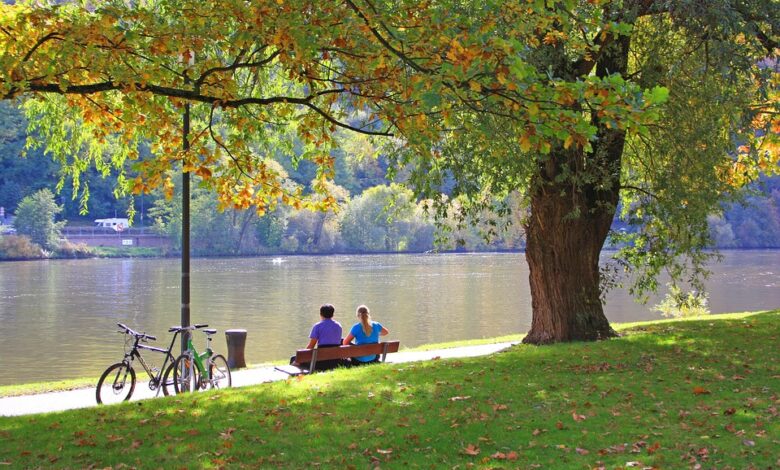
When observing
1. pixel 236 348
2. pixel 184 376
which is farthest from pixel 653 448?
pixel 236 348

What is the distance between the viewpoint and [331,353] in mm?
11414

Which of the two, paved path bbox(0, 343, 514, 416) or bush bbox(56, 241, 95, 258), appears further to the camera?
bush bbox(56, 241, 95, 258)

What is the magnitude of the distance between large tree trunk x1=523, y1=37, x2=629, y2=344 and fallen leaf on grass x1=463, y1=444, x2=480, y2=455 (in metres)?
6.75

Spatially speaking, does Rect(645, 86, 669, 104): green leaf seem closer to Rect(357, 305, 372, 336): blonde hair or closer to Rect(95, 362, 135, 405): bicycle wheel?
Rect(95, 362, 135, 405): bicycle wheel

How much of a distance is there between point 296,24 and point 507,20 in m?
2.32

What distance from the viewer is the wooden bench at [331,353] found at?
1126cm

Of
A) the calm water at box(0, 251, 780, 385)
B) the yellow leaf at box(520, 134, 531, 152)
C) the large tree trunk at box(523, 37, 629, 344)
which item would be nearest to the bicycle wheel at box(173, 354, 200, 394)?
the yellow leaf at box(520, 134, 531, 152)

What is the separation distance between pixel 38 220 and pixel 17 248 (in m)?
3.36

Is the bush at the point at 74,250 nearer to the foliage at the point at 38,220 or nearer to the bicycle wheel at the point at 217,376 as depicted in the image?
the foliage at the point at 38,220

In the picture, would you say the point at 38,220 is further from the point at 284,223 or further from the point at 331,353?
the point at 331,353

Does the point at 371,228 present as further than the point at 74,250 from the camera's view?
Yes

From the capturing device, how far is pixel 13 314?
33781mm

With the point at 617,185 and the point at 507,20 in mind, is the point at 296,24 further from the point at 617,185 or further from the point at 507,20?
the point at 617,185

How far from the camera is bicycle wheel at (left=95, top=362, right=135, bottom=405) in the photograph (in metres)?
10.0
